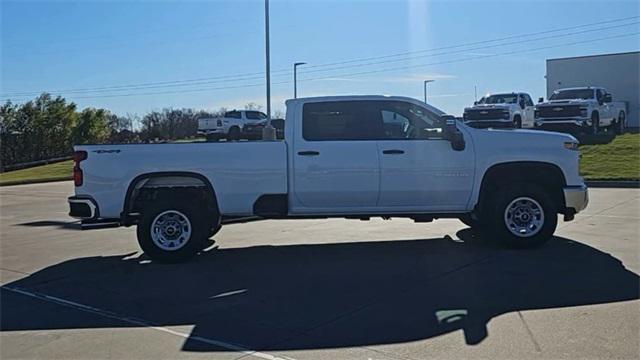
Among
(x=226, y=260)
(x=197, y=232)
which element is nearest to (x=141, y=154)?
(x=197, y=232)

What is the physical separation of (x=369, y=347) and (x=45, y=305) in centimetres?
345

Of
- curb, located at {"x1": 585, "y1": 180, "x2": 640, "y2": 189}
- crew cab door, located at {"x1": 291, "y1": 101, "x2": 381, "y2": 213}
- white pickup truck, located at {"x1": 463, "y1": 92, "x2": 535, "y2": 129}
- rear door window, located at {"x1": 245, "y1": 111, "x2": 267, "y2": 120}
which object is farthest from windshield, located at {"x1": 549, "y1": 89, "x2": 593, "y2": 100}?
crew cab door, located at {"x1": 291, "y1": 101, "x2": 381, "y2": 213}

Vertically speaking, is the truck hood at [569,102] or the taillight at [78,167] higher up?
the truck hood at [569,102]

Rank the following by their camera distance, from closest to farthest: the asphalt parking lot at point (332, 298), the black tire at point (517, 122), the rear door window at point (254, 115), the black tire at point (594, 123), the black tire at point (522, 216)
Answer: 1. the asphalt parking lot at point (332, 298)
2. the black tire at point (522, 216)
3. the black tire at point (594, 123)
4. the black tire at point (517, 122)
5. the rear door window at point (254, 115)

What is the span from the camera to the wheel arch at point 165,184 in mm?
8047

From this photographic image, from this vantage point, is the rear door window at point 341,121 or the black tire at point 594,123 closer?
the rear door window at point 341,121

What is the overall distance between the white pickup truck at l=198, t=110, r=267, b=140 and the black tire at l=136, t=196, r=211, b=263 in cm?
2479

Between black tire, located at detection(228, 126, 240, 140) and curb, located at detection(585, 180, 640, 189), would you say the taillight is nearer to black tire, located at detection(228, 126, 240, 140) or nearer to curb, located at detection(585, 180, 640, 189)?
curb, located at detection(585, 180, 640, 189)

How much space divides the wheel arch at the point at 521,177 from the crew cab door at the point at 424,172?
9.3 inches

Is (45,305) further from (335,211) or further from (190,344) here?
(335,211)

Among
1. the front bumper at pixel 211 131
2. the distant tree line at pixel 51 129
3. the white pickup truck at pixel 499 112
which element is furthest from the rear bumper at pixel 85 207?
the distant tree line at pixel 51 129

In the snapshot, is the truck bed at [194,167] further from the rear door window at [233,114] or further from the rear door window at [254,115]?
the rear door window at [254,115]

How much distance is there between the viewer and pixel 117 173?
802 centimetres

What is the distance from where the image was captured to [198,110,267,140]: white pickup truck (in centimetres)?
3338
